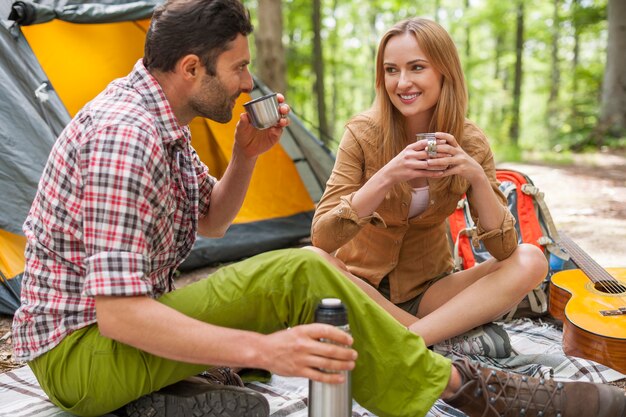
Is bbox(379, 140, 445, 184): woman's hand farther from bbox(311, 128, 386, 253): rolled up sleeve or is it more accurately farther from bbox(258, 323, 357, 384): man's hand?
bbox(258, 323, 357, 384): man's hand

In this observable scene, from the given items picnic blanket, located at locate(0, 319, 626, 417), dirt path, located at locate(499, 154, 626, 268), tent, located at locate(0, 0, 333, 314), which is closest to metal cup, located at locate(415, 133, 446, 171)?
picnic blanket, located at locate(0, 319, 626, 417)

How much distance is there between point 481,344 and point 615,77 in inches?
346

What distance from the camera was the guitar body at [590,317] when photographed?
2395mm

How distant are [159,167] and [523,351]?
1863 mm

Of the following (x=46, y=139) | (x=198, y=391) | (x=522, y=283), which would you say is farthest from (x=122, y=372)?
(x=46, y=139)

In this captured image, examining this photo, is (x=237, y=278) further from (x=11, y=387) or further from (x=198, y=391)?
(x=11, y=387)

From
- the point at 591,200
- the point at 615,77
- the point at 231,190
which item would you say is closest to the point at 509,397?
the point at 231,190

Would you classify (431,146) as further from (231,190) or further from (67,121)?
(67,121)

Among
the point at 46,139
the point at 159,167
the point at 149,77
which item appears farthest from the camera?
the point at 46,139

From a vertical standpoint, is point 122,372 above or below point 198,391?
above

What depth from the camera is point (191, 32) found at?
5.82ft

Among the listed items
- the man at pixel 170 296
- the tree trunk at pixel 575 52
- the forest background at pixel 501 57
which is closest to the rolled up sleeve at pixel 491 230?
the man at pixel 170 296

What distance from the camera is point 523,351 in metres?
2.71

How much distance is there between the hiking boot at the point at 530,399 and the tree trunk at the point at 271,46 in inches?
228
